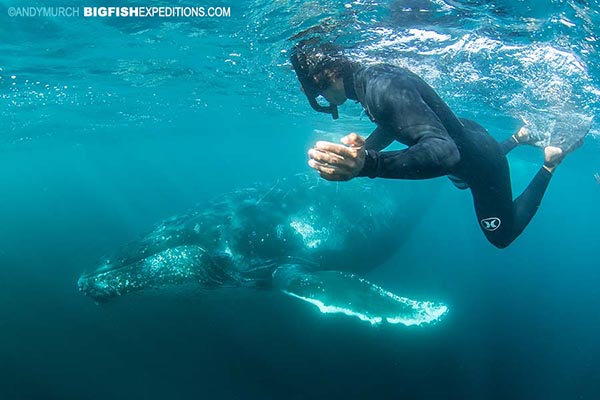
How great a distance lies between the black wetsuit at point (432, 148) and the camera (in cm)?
259

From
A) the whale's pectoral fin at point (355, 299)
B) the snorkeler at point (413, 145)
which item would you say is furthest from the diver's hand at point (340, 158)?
the whale's pectoral fin at point (355, 299)

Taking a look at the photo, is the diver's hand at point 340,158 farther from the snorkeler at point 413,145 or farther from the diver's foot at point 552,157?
the diver's foot at point 552,157

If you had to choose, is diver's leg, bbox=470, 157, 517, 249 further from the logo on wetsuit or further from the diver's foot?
the diver's foot

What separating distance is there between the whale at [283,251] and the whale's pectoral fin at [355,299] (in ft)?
0.07

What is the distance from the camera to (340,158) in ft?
8.07

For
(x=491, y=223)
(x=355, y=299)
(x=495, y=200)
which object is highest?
(x=495, y=200)

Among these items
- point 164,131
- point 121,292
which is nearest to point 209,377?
point 121,292

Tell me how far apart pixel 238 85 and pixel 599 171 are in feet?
114

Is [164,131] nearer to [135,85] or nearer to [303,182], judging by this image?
[135,85]

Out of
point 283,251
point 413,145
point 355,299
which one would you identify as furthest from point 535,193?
point 283,251

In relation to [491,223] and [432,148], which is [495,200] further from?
[432,148]

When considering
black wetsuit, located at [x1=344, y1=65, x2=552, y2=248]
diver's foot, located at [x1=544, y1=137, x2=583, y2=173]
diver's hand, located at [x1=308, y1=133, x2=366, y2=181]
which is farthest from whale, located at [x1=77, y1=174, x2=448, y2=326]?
diver's hand, located at [x1=308, y1=133, x2=366, y2=181]

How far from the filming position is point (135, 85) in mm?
20734

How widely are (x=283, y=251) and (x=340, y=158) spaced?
25.4ft
